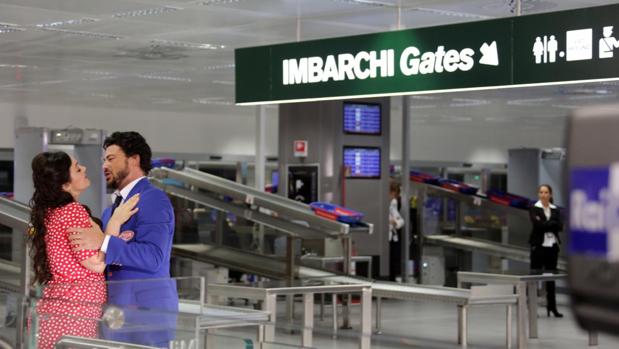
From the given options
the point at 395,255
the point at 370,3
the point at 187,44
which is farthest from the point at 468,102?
the point at 370,3

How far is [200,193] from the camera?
1347 centimetres

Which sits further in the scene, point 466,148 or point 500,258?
point 466,148

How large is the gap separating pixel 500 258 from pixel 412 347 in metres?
13.9

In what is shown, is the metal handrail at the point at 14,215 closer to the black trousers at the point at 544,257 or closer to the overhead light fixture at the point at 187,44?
the overhead light fixture at the point at 187,44

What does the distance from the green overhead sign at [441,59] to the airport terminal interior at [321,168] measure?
0.05 feet

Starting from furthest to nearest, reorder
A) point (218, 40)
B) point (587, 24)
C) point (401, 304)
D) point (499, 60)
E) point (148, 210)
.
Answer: point (401, 304), point (218, 40), point (499, 60), point (587, 24), point (148, 210)

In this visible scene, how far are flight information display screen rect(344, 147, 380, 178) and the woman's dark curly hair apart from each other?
Result: 10406 millimetres

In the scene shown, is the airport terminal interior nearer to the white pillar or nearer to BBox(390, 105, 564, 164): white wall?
the white pillar

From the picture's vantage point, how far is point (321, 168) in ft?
47.3

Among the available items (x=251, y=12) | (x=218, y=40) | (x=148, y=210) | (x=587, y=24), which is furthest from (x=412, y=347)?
(x=218, y=40)

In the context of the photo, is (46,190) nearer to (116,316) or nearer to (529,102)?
(116,316)

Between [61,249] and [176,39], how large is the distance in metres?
7.69

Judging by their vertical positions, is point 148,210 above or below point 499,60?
below

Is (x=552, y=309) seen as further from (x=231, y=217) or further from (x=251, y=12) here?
(x=251, y=12)
